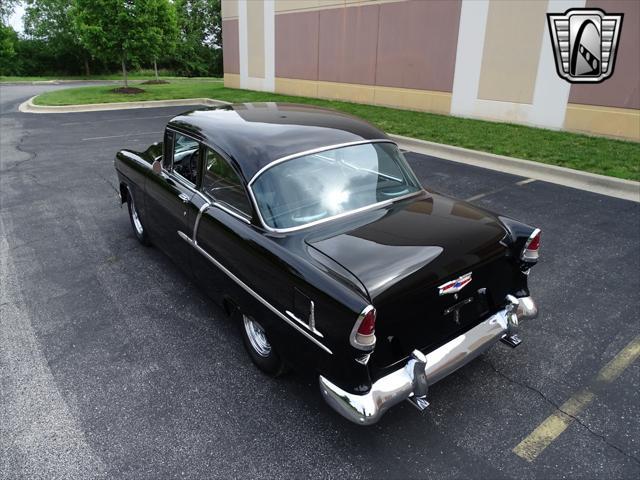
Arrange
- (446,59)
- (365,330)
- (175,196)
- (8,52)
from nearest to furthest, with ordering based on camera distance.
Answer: (365,330) → (175,196) → (446,59) → (8,52)

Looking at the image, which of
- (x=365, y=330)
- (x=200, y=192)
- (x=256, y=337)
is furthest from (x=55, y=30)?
(x=365, y=330)

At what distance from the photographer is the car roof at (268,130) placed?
363cm

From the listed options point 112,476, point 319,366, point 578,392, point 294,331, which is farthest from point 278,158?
point 578,392

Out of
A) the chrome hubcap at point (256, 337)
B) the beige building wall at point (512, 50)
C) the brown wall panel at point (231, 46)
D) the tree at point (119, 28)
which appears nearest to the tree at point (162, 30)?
the tree at point (119, 28)

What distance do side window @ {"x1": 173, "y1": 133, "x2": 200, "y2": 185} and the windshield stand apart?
3.54ft

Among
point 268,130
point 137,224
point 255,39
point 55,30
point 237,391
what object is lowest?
point 237,391

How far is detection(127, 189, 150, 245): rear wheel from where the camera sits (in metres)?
5.68

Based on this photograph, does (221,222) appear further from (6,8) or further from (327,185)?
(6,8)

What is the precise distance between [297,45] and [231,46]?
5704 millimetres

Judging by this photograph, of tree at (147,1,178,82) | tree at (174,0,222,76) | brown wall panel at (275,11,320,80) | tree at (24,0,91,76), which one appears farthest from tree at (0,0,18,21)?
brown wall panel at (275,11,320,80)

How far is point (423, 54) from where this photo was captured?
1437 cm

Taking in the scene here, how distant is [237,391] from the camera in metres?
3.41

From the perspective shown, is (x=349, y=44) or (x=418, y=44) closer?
(x=418, y=44)

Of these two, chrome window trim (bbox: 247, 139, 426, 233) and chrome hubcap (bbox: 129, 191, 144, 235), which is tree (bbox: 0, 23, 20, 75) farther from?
chrome window trim (bbox: 247, 139, 426, 233)
